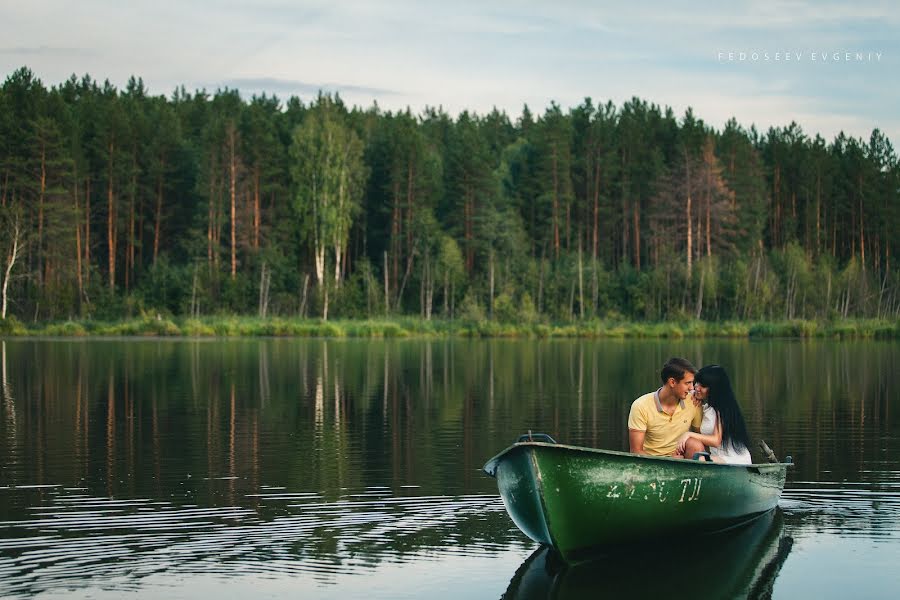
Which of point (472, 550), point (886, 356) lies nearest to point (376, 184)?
point (886, 356)

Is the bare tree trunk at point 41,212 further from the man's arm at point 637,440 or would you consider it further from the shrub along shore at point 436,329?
the man's arm at point 637,440

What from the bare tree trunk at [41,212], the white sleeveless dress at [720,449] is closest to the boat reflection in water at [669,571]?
the white sleeveless dress at [720,449]

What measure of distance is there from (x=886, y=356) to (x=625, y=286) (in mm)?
31976

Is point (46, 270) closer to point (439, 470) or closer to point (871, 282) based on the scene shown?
point (871, 282)

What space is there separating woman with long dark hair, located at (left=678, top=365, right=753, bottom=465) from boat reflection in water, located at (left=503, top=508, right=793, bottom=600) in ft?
3.15

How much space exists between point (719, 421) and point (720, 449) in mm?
373

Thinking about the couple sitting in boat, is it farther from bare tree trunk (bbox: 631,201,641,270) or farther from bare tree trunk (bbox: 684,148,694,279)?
bare tree trunk (bbox: 631,201,641,270)

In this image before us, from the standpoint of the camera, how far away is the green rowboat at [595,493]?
1234 cm

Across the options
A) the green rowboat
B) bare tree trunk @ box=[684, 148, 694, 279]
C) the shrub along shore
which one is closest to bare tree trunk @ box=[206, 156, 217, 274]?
the shrub along shore

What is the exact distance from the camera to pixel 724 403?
14492mm

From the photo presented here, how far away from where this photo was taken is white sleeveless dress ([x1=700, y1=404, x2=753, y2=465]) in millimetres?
14602

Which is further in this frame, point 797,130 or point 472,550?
point 797,130

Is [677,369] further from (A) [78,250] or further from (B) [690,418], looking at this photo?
(A) [78,250]

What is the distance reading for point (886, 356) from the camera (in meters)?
51.5
